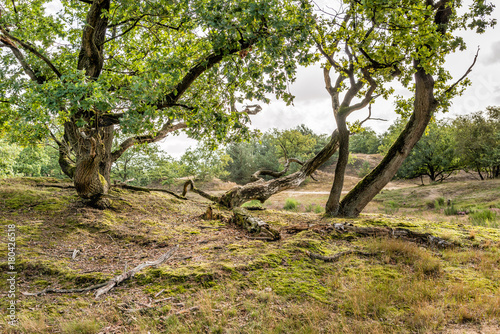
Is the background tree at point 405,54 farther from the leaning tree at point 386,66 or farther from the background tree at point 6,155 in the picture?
the background tree at point 6,155

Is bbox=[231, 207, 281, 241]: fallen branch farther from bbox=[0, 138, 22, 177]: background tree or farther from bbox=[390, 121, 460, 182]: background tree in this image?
bbox=[390, 121, 460, 182]: background tree

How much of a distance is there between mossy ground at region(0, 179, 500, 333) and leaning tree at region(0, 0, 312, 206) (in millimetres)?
2504

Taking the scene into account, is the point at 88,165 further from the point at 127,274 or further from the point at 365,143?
the point at 365,143

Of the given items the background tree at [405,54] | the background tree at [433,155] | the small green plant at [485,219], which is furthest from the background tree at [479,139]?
the background tree at [405,54]

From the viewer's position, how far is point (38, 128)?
572 centimetres

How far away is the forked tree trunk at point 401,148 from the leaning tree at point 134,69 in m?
4.80

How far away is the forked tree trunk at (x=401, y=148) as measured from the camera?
8.24 metres

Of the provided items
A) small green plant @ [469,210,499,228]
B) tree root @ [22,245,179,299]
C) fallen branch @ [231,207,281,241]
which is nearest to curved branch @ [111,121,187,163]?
fallen branch @ [231,207,281,241]

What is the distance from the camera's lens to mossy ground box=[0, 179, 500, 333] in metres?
3.09

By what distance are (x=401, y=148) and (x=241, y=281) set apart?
732 cm

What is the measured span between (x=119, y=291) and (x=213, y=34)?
482 centimetres

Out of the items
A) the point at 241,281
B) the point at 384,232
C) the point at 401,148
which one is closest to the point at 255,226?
the point at 241,281

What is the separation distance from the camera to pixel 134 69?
8.19 m

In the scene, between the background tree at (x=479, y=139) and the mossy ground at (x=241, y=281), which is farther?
the background tree at (x=479, y=139)
